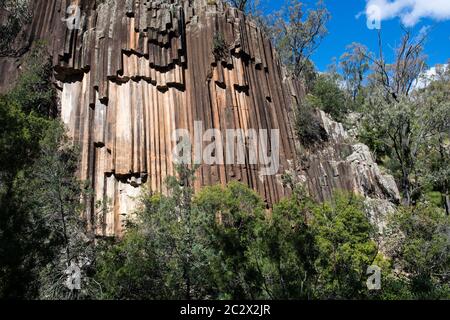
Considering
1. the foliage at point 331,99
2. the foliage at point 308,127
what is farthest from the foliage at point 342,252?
the foliage at point 331,99

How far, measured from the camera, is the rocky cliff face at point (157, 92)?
16516 millimetres

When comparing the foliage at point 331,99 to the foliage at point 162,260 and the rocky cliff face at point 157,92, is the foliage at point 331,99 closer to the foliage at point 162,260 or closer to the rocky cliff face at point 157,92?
the rocky cliff face at point 157,92

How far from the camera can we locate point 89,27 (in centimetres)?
1894

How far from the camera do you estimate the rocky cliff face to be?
1652 cm

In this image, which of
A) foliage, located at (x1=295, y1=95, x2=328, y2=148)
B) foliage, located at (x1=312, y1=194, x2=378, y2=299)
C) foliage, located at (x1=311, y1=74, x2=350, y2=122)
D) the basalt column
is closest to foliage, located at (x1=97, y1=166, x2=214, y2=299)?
foliage, located at (x1=312, y1=194, x2=378, y2=299)

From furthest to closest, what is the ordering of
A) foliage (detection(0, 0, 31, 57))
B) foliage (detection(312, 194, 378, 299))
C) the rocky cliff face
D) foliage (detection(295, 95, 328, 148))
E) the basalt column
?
foliage (detection(295, 95, 328, 148)), foliage (detection(0, 0, 31, 57)), the rocky cliff face, the basalt column, foliage (detection(312, 194, 378, 299))

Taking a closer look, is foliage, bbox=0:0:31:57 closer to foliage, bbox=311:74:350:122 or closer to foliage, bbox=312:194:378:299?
foliage, bbox=312:194:378:299

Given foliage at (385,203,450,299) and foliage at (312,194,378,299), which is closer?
foliage at (312,194,378,299)

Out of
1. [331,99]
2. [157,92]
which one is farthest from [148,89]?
[331,99]

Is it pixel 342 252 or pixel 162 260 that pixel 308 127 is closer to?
pixel 342 252

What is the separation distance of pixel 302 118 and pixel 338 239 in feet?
37.2

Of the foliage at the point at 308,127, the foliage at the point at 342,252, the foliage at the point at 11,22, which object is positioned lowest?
the foliage at the point at 342,252

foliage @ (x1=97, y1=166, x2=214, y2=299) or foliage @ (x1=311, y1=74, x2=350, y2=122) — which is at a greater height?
foliage @ (x1=311, y1=74, x2=350, y2=122)
